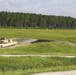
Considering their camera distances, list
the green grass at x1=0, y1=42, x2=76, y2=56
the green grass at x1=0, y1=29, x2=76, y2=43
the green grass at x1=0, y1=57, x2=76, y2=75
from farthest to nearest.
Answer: the green grass at x1=0, y1=29, x2=76, y2=43 → the green grass at x1=0, y1=42, x2=76, y2=56 → the green grass at x1=0, y1=57, x2=76, y2=75

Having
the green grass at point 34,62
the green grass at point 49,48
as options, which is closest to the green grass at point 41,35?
the green grass at point 49,48

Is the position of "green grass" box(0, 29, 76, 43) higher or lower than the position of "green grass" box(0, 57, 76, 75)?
lower

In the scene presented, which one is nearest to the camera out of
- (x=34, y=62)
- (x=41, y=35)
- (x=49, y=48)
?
(x=34, y=62)

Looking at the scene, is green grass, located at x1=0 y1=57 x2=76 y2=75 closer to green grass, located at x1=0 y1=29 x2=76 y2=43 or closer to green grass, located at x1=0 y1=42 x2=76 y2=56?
green grass, located at x1=0 y1=42 x2=76 y2=56

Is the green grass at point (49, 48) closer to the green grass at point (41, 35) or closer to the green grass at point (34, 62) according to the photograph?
the green grass at point (41, 35)

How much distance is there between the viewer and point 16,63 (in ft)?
106

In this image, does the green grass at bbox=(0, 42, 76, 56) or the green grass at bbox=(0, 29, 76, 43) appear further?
the green grass at bbox=(0, 29, 76, 43)

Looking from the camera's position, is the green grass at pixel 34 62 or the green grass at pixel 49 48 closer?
the green grass at pixel 34 62

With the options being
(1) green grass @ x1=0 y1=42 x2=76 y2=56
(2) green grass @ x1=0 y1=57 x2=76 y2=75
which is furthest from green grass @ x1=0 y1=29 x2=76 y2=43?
(2) green grass @ x1=0 y1=57 x2=76 y2=75

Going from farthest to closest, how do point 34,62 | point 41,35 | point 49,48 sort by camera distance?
point 41,35, point 49,48, point 34,62

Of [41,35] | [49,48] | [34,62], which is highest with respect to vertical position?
[34,62]

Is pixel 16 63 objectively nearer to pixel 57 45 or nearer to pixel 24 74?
pixel 24 74

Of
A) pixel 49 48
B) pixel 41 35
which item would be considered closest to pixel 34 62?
pixel 49 48

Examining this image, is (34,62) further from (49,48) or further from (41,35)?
(41,35)
